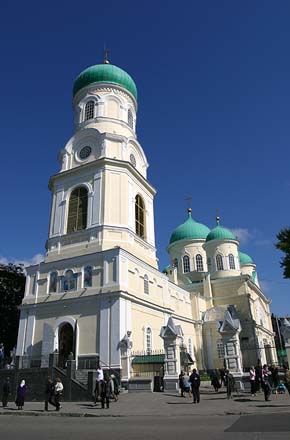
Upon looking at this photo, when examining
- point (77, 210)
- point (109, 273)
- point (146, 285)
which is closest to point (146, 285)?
point (146, 285)

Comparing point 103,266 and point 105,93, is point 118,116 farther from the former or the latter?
point 103,266

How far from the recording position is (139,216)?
2948cm

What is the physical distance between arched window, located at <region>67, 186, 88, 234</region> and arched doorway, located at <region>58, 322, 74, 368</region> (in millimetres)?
6882

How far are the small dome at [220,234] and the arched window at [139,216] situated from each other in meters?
16.1

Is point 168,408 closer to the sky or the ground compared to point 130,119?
closer to the ground

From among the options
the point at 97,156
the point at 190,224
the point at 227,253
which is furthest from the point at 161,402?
the point at 190,224

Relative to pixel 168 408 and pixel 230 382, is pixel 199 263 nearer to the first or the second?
pixel 230 382

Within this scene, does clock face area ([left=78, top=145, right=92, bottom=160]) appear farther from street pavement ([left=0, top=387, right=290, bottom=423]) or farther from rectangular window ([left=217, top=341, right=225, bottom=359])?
rectangular window ([left=217, top=341, right=225, bottom=359])

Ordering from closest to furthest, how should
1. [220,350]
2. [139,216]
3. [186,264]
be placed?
[139,216] < [220,350] < [186,264]

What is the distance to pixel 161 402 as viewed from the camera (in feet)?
50.6

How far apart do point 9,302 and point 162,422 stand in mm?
25797

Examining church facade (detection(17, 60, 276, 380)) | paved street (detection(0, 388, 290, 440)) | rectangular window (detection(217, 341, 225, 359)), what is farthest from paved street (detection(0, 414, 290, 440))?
rectangular window (detection(217, 341, 225, 359))

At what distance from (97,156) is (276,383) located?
768 inches

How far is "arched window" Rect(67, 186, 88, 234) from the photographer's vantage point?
2712 cm
